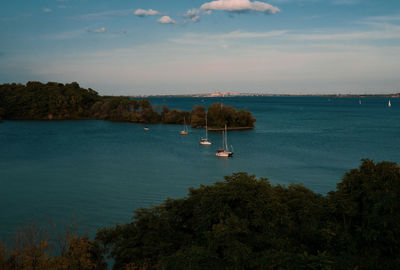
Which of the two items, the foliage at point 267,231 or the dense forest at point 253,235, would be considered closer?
the dense forest at point 253,235

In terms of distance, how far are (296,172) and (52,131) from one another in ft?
188

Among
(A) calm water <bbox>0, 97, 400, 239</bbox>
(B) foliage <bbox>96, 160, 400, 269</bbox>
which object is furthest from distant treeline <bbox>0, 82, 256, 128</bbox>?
(B) foliage <bbox>96, 160, 400, 269</bbox>

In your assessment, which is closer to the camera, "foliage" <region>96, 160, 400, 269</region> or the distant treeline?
"foliage" <region>96, 160, 400, 269</region>

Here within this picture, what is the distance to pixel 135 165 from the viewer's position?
39750 millimetres

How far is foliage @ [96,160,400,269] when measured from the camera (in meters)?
9.42

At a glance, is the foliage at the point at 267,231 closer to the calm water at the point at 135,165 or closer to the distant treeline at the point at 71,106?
the calm water at the point at 135,165

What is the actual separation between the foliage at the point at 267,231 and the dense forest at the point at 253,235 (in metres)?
0.03

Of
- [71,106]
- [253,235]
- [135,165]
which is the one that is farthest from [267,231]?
[71,106]

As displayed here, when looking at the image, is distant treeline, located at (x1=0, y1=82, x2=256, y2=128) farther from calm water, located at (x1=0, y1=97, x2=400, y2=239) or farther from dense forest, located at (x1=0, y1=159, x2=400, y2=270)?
dense forest, located at (x1=0, y1=159, x2=400, y2=270)

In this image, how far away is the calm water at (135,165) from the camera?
25.1 m

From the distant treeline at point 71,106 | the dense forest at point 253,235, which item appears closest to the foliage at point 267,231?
the dense forest at point 253,235

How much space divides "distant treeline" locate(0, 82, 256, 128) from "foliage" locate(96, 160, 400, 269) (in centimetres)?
7005

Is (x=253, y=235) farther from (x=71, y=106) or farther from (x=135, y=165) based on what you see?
(x=71, y=106)

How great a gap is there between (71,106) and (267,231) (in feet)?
336
